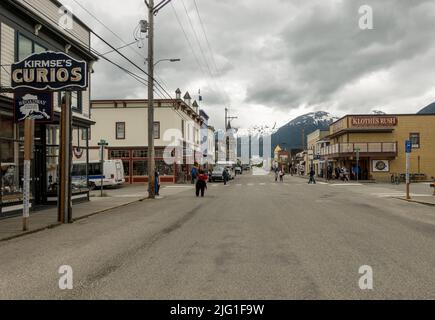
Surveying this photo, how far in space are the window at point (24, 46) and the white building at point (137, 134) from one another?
28.9 meters

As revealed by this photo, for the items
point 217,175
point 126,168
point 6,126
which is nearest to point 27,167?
point 6,126

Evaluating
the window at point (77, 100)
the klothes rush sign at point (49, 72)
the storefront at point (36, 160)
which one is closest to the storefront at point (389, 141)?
the window at point (77, 100)

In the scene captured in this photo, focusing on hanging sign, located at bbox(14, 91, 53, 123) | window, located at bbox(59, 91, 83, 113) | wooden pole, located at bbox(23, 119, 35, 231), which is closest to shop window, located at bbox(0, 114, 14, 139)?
hanging sign, located at bbox(14, 91, 53, 123)

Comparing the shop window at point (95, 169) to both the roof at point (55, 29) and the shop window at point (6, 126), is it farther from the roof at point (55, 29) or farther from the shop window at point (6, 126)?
the shop window at point (6, 126)

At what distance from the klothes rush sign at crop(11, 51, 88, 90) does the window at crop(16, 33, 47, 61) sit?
2.99 m

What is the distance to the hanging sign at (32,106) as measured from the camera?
1335 cm

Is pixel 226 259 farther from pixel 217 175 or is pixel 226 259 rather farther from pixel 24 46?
pixel 217 175

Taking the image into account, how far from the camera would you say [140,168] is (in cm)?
4559

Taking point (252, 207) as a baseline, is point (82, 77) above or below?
above

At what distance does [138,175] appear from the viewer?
1790 inches

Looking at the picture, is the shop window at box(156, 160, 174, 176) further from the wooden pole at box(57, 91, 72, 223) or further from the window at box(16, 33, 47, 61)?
the wooden pole at box(57, 91, 72, 223)
